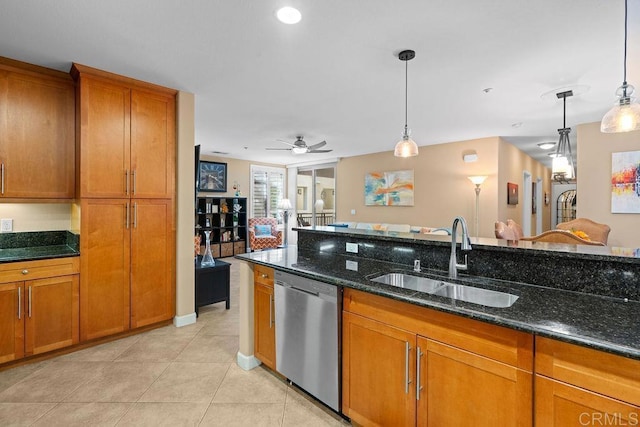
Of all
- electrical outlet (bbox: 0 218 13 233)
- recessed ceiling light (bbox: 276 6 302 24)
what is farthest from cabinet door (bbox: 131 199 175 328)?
recessed ceiling light (bbox: 276 6 302 24)

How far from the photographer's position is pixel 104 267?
286 cm

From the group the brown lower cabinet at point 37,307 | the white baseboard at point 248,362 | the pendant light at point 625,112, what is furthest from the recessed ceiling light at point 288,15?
the brown lower cabinet at point 37,307

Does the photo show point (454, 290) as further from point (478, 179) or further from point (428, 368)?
point (478, 179)

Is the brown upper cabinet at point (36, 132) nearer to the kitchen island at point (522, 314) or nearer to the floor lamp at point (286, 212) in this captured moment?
the kitchen island at point (522, 314)

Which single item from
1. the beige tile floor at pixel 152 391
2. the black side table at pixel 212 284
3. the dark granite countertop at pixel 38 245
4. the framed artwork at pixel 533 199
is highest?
the framed artwork at pixel 533 199

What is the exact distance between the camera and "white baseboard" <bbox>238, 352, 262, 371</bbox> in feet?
8.08

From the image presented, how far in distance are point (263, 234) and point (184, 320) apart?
4746 mm

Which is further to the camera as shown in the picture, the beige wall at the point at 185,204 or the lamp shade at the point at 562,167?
the lamp shade at the point at 562,167

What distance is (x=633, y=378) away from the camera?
970mm

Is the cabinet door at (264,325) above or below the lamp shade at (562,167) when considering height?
below

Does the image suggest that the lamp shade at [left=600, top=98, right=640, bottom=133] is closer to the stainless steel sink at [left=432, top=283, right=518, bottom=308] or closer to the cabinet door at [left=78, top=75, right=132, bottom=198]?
the stainless steel sink at [left=432, top=283, right=518, bottom=308]

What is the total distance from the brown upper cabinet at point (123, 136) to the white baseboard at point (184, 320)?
131 cm

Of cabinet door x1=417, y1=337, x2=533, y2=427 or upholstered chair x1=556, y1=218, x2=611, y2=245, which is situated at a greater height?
upholstered chair x1=556, y1=218, x2=611, y2=245

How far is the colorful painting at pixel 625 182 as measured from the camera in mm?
3980
